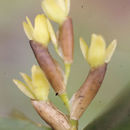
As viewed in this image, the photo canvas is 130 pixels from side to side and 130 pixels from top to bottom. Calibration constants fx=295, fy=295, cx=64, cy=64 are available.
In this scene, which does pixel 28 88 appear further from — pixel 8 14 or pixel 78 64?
pixel 8 14

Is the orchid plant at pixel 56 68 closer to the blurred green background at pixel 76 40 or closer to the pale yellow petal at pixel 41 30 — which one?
the pale yellow petal at pixel 41 30

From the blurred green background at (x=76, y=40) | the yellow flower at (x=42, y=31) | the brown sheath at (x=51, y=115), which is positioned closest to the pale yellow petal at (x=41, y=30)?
the yellow flower at (x=42, y=31)

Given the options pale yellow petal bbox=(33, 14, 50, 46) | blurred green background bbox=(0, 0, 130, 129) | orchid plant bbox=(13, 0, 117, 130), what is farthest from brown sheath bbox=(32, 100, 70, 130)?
blurred green background bbox=(0, 0, 130, 129)

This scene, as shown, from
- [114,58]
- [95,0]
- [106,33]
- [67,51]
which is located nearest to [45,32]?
[67,51]

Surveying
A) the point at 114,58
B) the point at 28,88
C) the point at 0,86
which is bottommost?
the point at 0,86

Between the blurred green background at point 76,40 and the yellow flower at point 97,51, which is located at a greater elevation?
the yellow flower at point 97,51

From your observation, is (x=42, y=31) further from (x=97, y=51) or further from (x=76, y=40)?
(x=76, y=40)

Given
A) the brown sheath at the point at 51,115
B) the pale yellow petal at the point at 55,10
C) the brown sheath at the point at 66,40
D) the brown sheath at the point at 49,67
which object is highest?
the pale yellow petal at the point at 55,10
